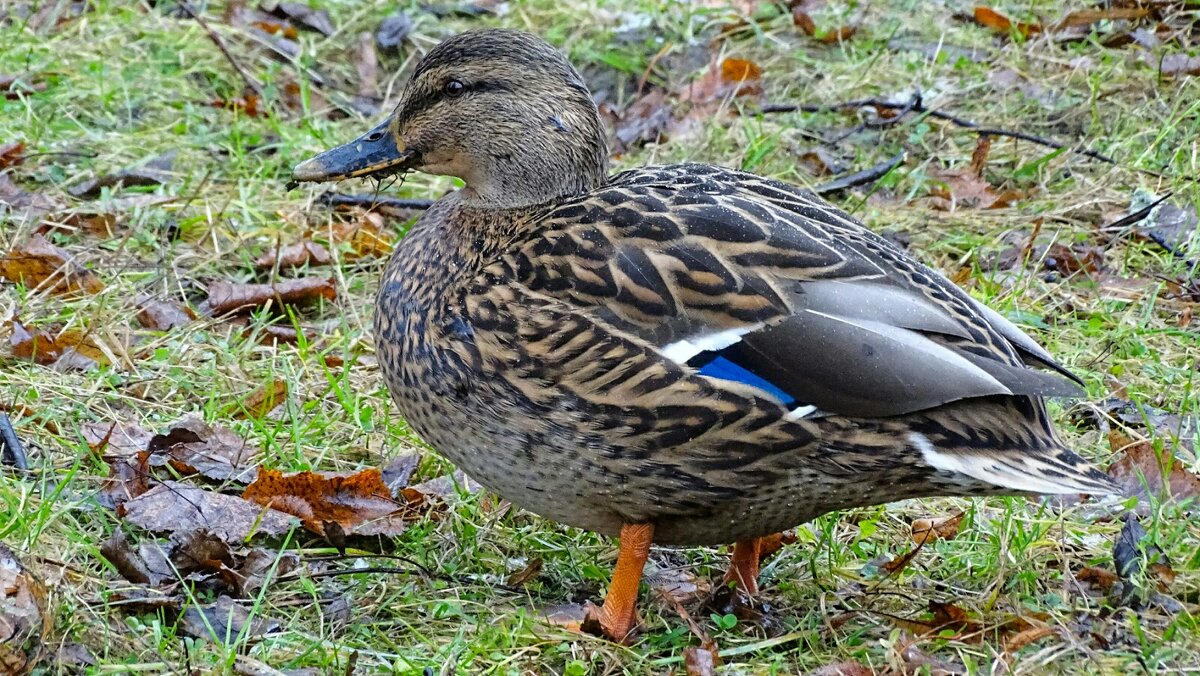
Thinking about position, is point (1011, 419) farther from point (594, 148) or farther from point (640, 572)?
point (594, 148)

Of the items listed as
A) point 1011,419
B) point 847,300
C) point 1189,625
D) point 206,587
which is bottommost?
point 206,587

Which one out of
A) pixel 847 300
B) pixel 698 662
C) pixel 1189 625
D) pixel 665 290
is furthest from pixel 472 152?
pixel 1189 625

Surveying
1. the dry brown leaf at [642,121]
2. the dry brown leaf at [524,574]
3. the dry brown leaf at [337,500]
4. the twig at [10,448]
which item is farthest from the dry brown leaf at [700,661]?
the dry brown leaf at [642,121]

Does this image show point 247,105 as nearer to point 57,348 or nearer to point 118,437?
point 57,348

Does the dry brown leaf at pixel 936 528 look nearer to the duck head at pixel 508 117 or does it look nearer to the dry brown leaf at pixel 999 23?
the duck head at pixel 508 117

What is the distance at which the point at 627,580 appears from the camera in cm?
337

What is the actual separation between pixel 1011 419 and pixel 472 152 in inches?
59.4

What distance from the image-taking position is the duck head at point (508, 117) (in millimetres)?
3746

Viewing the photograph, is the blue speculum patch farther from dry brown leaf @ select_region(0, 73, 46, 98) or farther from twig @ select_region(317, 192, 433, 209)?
dry brown leaf @ select_region(0, 73, 46, 98)

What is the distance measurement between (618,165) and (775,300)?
2.95m

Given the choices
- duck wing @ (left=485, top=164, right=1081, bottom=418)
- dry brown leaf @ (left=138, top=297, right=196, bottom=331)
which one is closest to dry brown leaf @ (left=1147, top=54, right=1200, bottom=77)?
duck wing @ (left=485, top=164, right=1081, bottom=418)

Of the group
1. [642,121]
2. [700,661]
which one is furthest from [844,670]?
[642,121]

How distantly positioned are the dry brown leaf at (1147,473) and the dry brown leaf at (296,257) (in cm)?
281

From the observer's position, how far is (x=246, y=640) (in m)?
3.19
